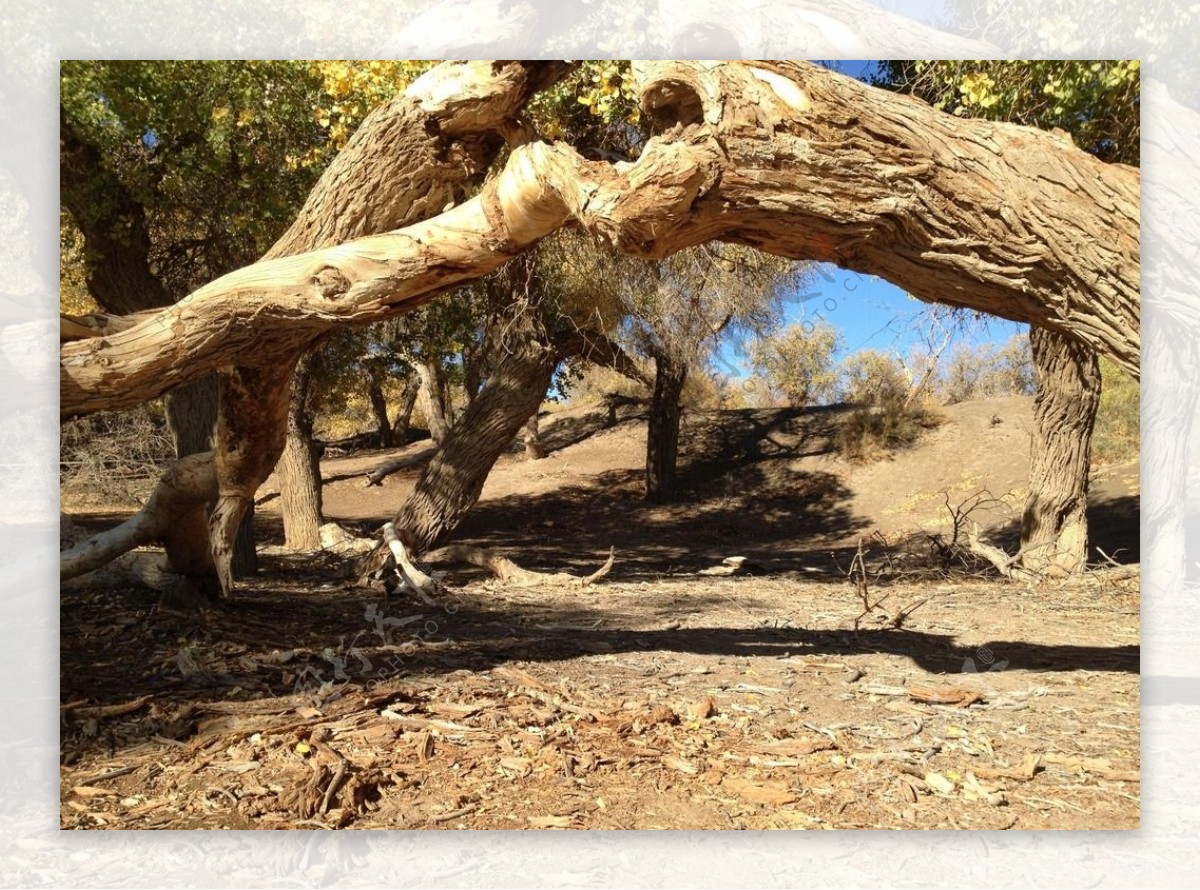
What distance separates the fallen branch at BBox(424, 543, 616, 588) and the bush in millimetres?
7166

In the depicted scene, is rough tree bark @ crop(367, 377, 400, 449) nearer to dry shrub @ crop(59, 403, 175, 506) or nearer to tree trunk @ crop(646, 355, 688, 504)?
tree trunk @ crop(646, 355, 688, 504)

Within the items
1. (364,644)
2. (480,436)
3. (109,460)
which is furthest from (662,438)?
(364,644)

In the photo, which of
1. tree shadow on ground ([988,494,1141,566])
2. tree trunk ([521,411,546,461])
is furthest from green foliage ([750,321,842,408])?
tree shadow on ground ([988,494,1141,566])

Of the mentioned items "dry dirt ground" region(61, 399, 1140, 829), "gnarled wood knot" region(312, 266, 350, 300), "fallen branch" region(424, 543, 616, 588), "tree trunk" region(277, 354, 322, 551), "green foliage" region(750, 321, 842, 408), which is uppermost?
"green foliage" region(750, 321, 842, 408)

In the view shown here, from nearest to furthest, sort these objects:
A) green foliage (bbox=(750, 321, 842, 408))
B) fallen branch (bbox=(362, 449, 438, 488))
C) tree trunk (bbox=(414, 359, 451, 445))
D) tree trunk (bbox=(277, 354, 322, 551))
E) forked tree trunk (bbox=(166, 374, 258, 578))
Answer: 1. forked tree trunk (bbox=(166, 374, 258, 578))
2. tree trunk (bbox=(277, 354, 322, 551))
3. tree trunk (bbox=(414, 359, 451, 445))
4. fallen branch (bbox=(362, 449, 438, 488))
5. green foliage (bbox=(750, 321, 842, 408))

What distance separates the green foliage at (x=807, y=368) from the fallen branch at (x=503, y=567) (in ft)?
34.3

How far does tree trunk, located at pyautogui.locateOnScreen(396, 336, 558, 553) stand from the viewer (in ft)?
26.2

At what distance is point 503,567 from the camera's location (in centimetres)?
766

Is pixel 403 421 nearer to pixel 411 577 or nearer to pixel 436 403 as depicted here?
pixel 436 403

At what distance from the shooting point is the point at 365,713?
380cm

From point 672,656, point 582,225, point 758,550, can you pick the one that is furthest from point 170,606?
point 758,550

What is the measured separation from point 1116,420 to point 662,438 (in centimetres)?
555

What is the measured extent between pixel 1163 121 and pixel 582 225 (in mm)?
1939

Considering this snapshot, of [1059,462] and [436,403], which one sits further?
[436,403]
